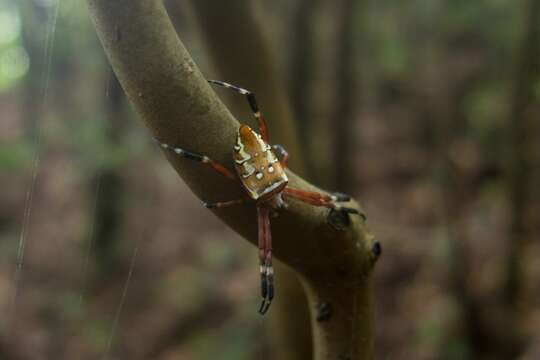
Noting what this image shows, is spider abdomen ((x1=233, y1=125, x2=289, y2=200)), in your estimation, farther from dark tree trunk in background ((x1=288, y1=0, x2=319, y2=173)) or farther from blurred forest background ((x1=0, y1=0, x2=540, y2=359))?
A: dark tree trunk in background ((x1=288, y1=0, x2=319, y2=173))

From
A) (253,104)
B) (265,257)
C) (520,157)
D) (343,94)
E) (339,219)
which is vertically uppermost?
(253,104)

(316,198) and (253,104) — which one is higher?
(253,104)

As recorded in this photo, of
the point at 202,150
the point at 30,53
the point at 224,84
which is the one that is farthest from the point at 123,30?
the point at 30,53

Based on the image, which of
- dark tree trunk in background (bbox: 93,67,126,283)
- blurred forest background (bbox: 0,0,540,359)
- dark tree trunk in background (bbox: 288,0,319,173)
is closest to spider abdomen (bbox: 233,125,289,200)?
blurred forest background (bbox: 0,0,540,359)

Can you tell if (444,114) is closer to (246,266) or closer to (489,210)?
(489,210)

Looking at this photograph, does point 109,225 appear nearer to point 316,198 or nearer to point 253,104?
point 253,104

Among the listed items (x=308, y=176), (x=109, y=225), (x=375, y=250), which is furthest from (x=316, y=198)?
(x=109, y=225)

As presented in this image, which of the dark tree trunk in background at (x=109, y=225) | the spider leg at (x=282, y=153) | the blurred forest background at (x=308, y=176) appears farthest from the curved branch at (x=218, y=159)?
the dark tree trunk in background at (x=109, y=225)
